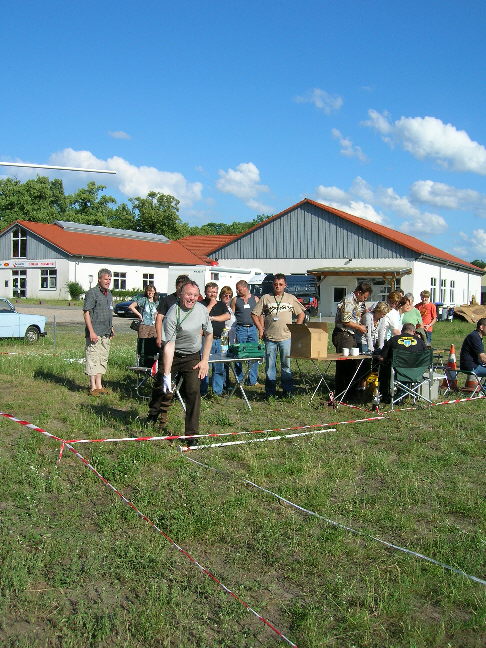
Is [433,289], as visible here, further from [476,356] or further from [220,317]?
[220,317]

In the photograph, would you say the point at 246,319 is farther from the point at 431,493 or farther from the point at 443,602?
the point at 443,602

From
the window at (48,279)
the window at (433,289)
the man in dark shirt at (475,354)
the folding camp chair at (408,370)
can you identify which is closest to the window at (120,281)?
the window at (48,279)

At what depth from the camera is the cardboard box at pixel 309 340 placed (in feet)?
31.3

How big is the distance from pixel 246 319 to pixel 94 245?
41.1m

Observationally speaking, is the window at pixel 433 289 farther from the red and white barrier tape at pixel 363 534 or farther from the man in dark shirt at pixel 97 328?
the red and white barrier tape at pixel 363 534

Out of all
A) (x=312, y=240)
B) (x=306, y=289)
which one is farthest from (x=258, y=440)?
(x=312, y=240)

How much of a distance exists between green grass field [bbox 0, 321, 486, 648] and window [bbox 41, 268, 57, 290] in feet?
136

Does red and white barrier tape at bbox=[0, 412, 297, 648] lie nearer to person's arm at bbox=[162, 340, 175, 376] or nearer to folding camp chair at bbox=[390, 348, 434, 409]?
person's arm at bbox=[162, 340, 175, 376]

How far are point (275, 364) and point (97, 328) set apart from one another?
2631 mm

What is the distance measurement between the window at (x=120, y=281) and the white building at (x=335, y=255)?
7.37 m

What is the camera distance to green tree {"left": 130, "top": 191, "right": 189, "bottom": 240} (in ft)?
233

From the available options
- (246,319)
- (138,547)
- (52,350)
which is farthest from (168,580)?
(52,350)

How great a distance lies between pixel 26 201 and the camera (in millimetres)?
68062

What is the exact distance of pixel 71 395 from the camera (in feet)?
33.0
